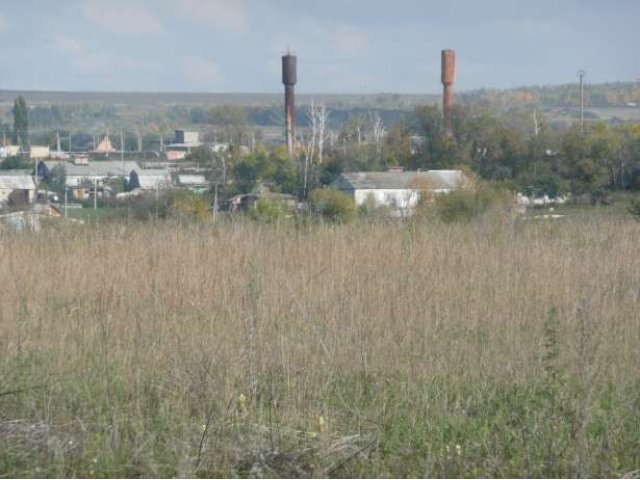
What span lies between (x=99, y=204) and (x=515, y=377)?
16.9m

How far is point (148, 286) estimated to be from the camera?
8445 millimetres

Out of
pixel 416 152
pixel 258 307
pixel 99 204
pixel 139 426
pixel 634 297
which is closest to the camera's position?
pixel 139 426

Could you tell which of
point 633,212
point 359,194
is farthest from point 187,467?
point 359,194

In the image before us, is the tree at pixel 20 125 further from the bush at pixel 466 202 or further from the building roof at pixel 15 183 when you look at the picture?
the bush at pixel 466 202

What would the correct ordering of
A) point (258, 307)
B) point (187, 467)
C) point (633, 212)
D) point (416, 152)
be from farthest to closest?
point (416, 152) < point (633, 212) < point (258, 307) < point (187, 467)

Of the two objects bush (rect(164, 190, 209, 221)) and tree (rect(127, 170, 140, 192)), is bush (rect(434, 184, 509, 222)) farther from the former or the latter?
tree (rect(127, 170, 140, 192))

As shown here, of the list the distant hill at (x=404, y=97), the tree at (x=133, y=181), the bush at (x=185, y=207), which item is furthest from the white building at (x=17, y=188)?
the distant hill at (x=404, y=97)

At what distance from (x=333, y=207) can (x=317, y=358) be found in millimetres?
9395

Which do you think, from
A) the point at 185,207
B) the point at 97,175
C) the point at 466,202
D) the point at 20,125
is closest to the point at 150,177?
the point at 97,175

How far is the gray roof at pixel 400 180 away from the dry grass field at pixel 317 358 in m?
13.3

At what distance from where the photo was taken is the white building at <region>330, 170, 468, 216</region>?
2231cm

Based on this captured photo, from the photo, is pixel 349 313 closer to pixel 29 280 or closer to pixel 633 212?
pixel 29 280

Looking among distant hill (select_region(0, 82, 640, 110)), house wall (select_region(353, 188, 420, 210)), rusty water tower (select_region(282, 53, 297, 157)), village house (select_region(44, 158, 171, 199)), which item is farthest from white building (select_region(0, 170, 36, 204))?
distant hill (select_region(0, 82, 640, 110))

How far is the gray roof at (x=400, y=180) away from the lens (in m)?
23.5
